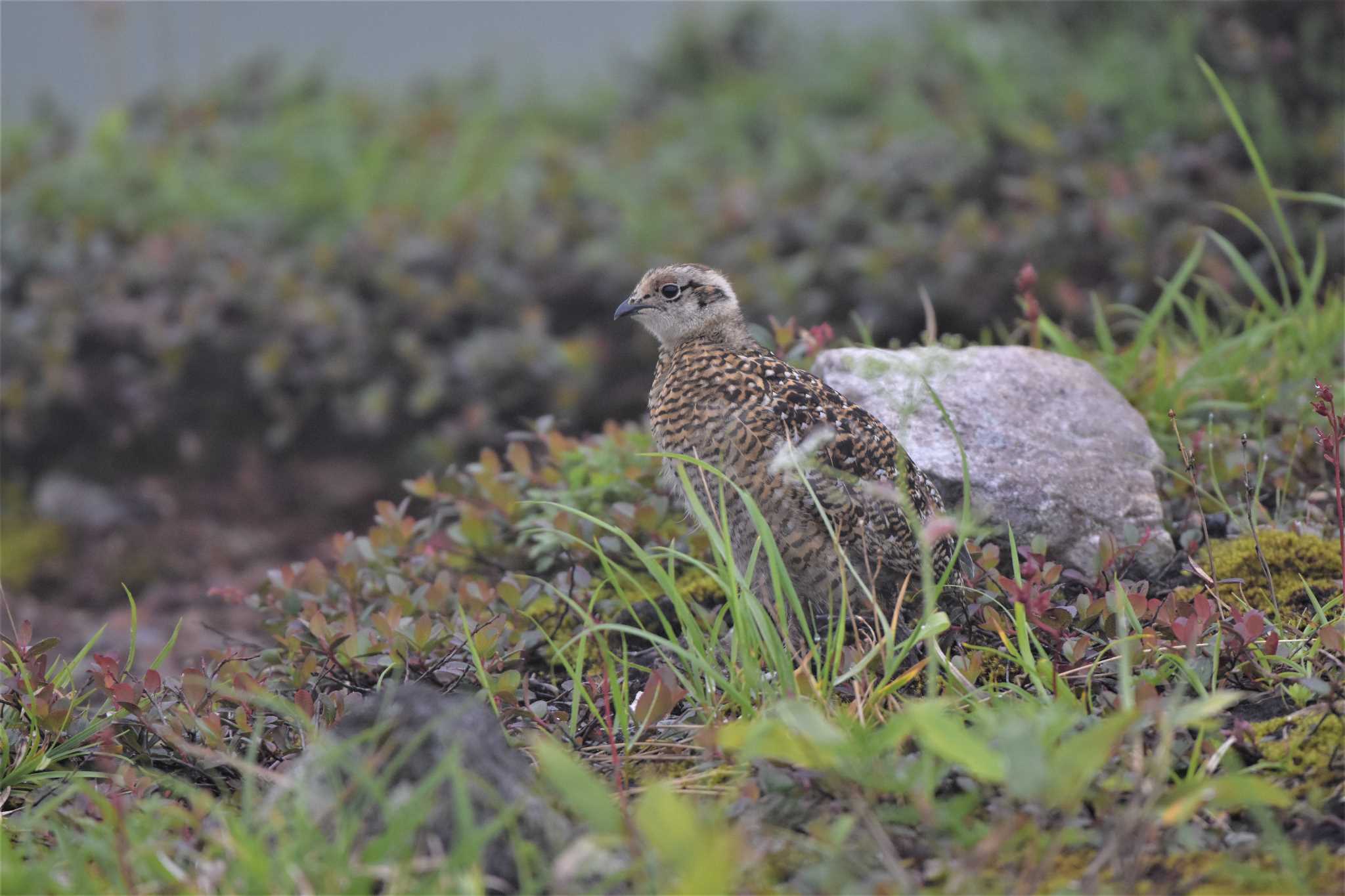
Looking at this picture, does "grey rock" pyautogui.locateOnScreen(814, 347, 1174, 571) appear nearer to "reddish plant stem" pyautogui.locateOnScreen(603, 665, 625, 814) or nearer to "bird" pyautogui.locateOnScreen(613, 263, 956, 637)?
"bird" pyautogui.locateOnScreen(613, 263, 956, 637)

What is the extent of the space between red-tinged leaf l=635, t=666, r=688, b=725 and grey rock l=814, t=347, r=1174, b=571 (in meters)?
1.08

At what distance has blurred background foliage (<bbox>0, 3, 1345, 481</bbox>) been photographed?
7.06m

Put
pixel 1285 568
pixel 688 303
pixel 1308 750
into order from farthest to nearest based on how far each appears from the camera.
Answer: pixel 688 303 → pixel 1285 568 → pixel 1308 750

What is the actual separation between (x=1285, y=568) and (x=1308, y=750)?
3.65ft

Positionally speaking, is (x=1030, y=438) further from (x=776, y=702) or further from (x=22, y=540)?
(x=22, y=540)

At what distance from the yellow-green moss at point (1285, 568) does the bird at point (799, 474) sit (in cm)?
83

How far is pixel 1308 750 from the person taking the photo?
272 centimetres

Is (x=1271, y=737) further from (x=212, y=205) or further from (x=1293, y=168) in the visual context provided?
(x=212, y=205)

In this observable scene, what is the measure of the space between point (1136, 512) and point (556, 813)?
211 cm

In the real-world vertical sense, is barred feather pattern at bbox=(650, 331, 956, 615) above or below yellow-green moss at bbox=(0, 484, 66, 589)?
above

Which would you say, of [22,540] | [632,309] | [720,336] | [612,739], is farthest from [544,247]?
[612,739]

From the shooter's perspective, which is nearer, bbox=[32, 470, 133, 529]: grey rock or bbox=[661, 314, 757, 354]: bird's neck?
bbox=[661, 314, 757, 354]: bird's neck

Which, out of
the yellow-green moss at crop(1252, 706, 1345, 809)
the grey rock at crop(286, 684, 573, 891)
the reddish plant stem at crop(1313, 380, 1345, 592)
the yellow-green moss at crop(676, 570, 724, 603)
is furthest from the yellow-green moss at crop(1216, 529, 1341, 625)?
the grey rock at crop(286, 684, 573, 891)

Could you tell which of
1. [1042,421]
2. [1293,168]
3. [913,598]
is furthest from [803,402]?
[1293,168]
